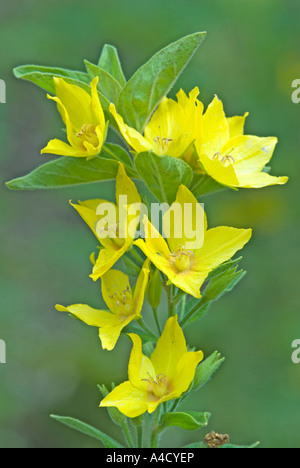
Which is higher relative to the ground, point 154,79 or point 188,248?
point 154,79

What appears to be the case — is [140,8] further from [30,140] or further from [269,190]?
[30,140]

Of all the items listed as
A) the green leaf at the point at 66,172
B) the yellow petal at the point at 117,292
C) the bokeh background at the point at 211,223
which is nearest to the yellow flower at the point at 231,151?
the green leaf at the point at 66,172

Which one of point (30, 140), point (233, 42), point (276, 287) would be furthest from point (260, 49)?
point (30, 140)

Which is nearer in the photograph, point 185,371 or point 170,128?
point 185,371

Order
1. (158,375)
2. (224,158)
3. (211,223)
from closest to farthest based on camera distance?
1. (158,375)
2. (224,158)
3. (211,223)

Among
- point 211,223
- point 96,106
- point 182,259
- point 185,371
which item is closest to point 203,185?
point 182,259

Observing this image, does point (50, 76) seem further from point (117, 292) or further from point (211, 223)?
point (211, 223)

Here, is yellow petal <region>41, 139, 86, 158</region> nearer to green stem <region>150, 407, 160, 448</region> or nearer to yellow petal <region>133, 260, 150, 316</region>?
yellow petal <region>133, 260, 150, 316</region>
